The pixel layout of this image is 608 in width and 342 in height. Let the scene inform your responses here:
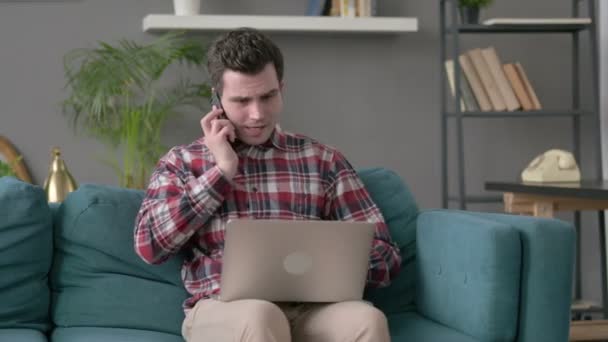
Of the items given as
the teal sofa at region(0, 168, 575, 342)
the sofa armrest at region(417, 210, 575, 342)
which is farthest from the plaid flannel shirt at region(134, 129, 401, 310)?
the sofa armrest at region(417, 210, 575, 342)

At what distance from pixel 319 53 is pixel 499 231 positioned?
231cm

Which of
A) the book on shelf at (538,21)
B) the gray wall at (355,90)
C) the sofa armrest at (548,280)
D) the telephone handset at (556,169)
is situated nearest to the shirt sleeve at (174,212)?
the sofa armrest at (548,280)

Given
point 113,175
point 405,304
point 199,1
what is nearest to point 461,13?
point 199,1

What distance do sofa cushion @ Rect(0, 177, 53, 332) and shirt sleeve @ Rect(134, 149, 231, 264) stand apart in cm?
25

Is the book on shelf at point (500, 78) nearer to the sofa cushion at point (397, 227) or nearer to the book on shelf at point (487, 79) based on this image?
the book on shelf at point (487, 79)

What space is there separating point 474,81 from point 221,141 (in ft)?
7.01

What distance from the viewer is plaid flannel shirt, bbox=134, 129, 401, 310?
215cm

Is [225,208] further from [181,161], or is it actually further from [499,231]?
[499,231]

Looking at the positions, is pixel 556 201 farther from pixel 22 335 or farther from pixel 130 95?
pixel 22 335

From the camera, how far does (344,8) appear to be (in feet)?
13.5

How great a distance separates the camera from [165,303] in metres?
2.29

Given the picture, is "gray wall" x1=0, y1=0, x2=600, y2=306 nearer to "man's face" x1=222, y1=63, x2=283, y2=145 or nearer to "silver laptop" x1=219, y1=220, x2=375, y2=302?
"man's face" x1=222, y1=63, x2=283, y2=145

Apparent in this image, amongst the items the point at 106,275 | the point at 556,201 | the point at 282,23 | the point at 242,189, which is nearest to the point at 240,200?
the point at 242,189

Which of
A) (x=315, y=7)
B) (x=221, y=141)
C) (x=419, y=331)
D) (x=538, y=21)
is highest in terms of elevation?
(x=315, y=7)
